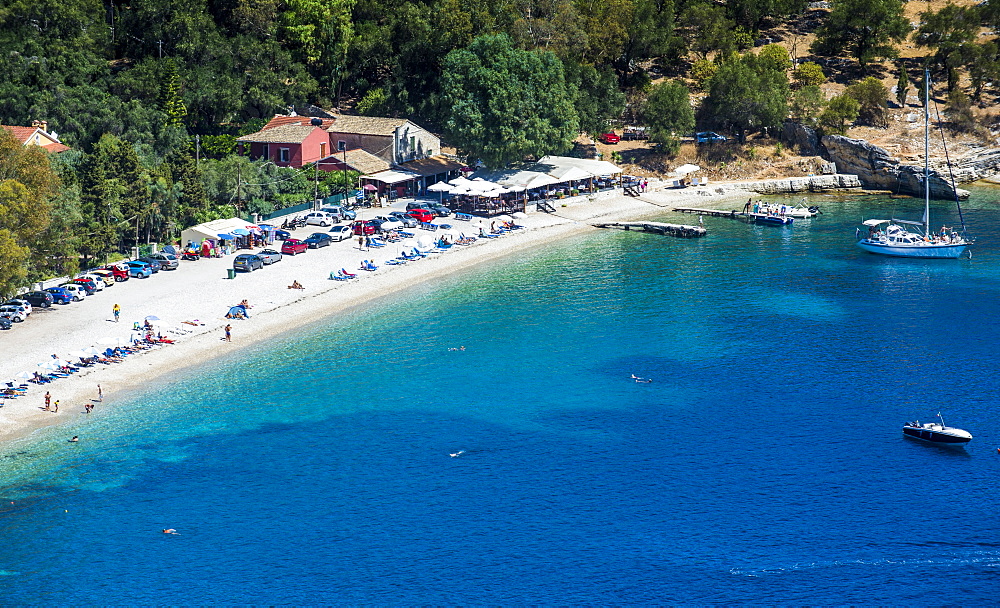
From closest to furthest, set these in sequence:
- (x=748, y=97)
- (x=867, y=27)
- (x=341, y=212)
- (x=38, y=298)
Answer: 1. (x=38, y=298)
2. (x=341, y=212)
3. (x=748, y=97)
4. (x=867, y=27)

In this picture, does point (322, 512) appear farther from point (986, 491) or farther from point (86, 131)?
point (86, 131)

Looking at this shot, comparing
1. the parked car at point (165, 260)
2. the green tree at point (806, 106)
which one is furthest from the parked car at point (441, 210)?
the green tree at point (806, 106)

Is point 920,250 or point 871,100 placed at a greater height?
point 871,100

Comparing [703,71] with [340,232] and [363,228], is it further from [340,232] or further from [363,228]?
[340,232]

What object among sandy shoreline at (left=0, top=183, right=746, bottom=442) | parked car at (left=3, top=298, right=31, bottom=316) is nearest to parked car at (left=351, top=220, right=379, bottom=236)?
sandy shoreline at (left=0, top=183, right=746, bottom=442)

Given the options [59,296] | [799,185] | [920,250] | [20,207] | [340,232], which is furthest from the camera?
[799,185]

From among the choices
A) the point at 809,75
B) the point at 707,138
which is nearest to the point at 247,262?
the point at 707,138

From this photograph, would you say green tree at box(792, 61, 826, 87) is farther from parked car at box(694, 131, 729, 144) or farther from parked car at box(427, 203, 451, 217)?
parked car at box(427, 203, 451, 217)

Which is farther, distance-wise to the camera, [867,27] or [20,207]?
[867,27]
